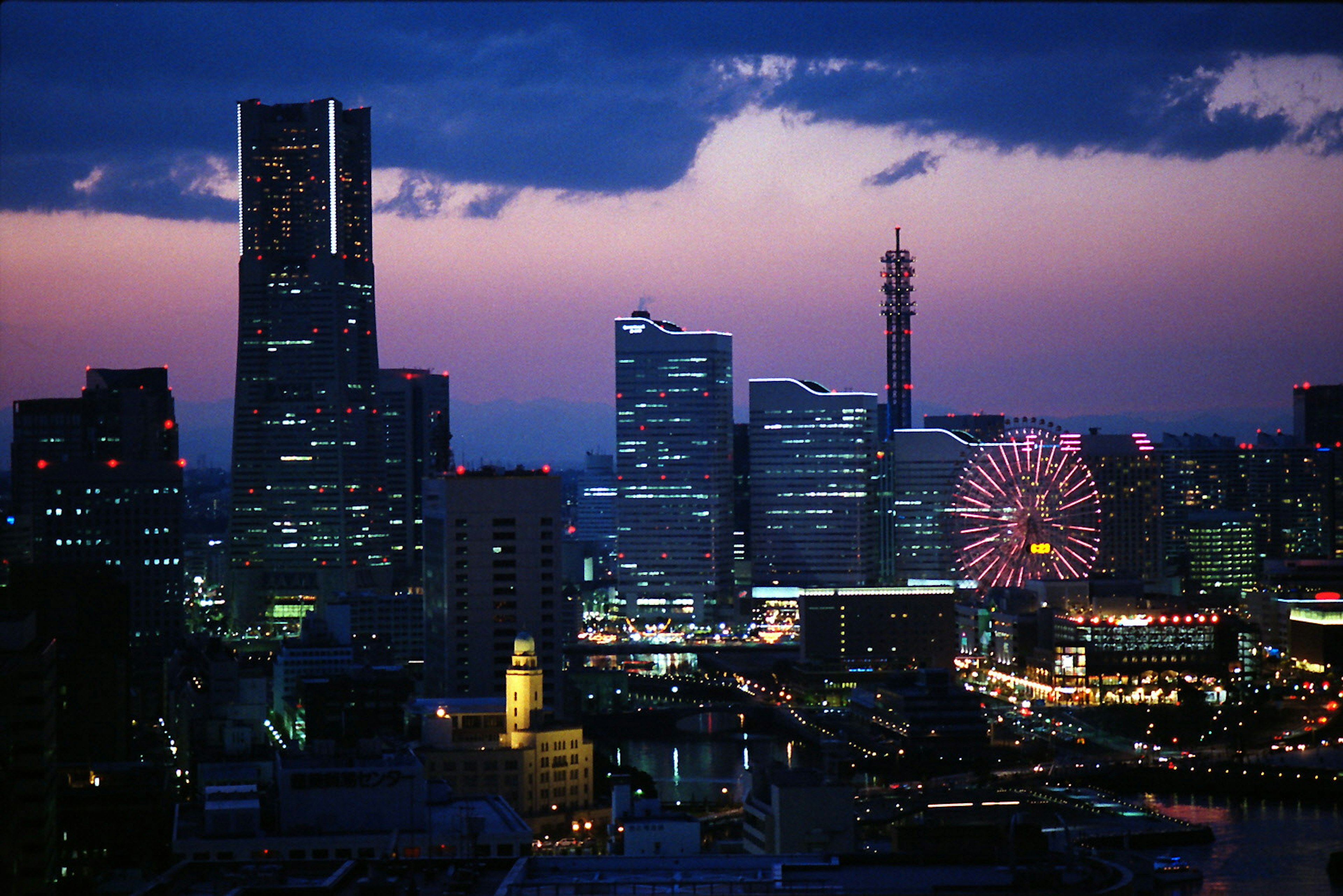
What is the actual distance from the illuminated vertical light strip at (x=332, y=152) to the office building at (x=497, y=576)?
34.1m

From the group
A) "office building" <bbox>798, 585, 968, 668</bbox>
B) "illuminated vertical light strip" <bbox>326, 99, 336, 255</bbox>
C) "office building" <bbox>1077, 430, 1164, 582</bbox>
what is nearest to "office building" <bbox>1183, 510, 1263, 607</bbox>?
"office building" <bbox>1077, 430, 1164, 582</bbox>

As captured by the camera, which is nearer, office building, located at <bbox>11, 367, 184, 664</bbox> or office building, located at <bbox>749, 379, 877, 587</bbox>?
office building, located at <bbox>11, 367, 184, 664</bbox>

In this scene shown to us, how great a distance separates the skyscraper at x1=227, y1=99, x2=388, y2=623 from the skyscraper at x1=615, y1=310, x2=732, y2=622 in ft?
22.3

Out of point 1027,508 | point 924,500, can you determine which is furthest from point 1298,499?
point 1027,508

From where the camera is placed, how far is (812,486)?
54344 mm

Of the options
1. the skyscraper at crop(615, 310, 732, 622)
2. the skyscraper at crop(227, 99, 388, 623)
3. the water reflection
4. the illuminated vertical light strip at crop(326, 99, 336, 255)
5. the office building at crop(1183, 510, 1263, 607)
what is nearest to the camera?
the water reflection

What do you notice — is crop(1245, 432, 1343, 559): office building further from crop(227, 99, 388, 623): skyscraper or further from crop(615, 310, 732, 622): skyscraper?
crop(227, 99, 388, 623): skyscraper

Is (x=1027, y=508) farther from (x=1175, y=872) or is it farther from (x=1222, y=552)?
(x=1175, y=872)

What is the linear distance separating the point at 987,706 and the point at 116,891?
23.9m

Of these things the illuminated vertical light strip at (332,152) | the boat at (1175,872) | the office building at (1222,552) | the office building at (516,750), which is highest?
the illuminated vertical light strip at (332,152)

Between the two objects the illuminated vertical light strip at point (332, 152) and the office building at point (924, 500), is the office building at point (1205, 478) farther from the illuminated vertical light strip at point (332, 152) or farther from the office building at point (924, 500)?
the illuminated vertical light strip at point (332, 152)

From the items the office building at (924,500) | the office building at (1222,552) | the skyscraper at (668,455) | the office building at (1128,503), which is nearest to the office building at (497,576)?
the skyscraper at (668,455)

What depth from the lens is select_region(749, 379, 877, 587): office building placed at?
54031mm

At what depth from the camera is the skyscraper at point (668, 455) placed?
54031mm
